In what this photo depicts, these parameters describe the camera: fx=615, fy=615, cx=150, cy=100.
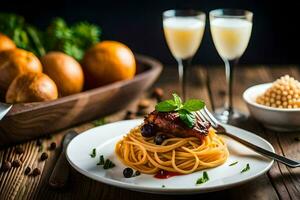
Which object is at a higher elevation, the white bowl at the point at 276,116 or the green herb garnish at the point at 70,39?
the green herb garnish at the point at 70,39

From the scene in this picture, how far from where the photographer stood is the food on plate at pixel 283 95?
8.93 ft

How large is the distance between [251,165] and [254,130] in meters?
0.68

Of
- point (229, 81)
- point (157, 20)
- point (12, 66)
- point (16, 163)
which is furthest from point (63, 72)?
point (157, 20)

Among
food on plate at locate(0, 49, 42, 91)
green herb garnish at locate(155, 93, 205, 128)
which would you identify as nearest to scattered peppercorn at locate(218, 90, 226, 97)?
food on plate at locate(0, 49, 42, 91)

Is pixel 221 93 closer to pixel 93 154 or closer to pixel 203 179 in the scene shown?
pixel 93 154

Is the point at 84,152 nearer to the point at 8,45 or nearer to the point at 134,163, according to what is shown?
the point at 134,163

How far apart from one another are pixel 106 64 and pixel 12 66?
19.6 inches

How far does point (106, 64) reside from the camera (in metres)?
3.07

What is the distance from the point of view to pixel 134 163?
2.21 metres

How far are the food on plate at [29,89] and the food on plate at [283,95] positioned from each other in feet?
3.23

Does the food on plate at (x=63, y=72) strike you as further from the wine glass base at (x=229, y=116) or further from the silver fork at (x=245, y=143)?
the silver fork at (x=245, y=143)

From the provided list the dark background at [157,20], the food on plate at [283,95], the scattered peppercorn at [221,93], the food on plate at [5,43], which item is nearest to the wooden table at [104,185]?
the food on plate at [283,95]

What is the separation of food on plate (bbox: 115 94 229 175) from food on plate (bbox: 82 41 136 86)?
838 millimetres

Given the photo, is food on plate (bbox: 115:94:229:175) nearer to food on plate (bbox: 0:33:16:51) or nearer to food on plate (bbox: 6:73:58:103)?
food on plate (bbox: 6:73:58:103)
